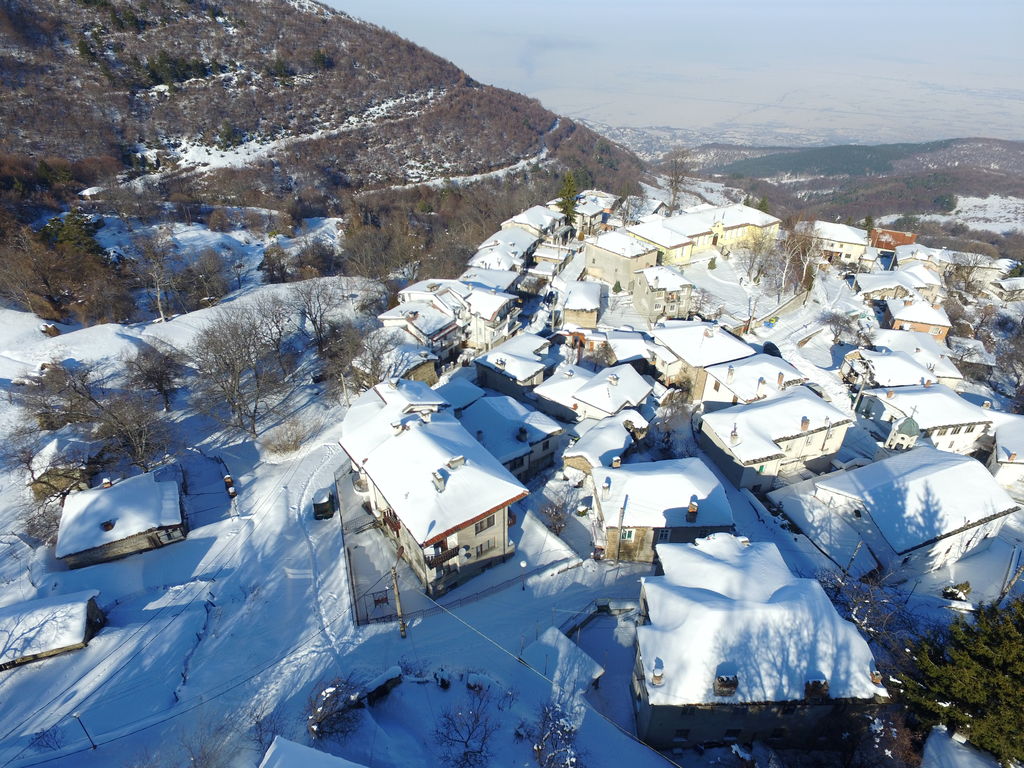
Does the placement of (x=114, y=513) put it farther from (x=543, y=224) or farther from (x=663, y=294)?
(x=543, y=224)

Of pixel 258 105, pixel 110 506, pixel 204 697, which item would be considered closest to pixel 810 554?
pixel 204 697

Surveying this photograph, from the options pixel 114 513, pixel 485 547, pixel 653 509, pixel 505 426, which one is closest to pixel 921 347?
pixel 653 509

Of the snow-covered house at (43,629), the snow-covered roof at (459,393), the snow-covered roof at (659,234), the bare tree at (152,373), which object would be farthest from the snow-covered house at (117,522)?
the snow-covered roof at (659,234)

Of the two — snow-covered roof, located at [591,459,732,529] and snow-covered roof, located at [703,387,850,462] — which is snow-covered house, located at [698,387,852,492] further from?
snow-covered roof, located at [591,459,732,529]

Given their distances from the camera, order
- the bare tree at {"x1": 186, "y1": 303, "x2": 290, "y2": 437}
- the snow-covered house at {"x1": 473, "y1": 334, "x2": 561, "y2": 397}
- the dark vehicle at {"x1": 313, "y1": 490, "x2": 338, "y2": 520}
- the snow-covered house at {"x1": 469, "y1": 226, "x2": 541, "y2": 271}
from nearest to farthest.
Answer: the dark vehicle at {"x1": 313, "y1": 490, "x2": 338, "y2": 520}
the bare tree at {"x1": 186, "y1": 303, "x2": 290, "y2": 437}
the snow-covered house at {"x1": 473, "y1": 334, "x2": 561, "y2": 397}
the snow-covered house at {"x1": 469, "y1": 226, "x2": 541, "y2": 271}

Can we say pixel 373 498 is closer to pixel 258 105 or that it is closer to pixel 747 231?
pixel 747 231

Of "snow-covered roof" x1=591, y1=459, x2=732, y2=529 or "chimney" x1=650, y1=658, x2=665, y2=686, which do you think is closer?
"chimney" x1=650, y1=658, x2=665, y2=686

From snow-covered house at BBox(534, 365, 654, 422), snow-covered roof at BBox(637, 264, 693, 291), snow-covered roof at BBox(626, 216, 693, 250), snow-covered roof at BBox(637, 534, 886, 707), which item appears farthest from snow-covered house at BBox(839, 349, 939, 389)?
snow-covered roof at BBox(637, 534, 886, 707)
